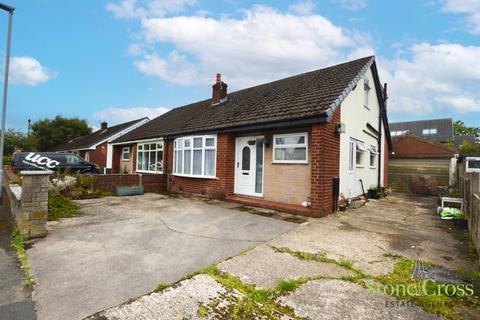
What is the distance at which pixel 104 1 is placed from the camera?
25.5 ft

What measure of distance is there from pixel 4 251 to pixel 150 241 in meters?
2.38

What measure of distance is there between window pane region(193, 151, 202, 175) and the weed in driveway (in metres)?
6.52

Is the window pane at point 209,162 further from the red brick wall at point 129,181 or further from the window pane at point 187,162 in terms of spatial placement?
the red brick wall at point 129,181

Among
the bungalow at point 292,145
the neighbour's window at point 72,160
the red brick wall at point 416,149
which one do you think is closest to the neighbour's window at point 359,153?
the bungalow at point 292,145

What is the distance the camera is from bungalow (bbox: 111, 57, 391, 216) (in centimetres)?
755

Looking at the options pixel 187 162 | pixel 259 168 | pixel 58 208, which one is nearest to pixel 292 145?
pixel 259 168

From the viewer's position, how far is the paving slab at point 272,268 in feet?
10.7

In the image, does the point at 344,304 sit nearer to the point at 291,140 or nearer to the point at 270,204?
the point at 270,204

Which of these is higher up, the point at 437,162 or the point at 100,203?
the point at 437,162

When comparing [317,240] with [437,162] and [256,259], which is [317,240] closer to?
[256,259]

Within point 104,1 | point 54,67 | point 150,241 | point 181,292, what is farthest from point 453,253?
point 54,67

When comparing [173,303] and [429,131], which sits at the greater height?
[429,131]

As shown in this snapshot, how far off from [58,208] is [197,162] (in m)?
5.34

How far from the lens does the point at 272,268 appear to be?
11.7ft
